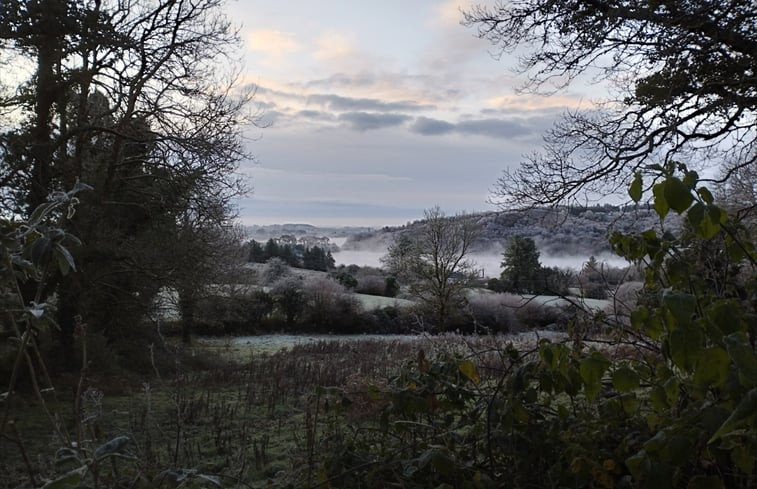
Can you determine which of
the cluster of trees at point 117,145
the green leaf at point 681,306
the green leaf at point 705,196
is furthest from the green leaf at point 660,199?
the cluster of trees at point 117,145

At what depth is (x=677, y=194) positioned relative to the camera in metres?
1.14

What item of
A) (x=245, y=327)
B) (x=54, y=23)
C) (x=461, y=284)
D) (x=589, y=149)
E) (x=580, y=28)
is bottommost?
(x=245, y=327)

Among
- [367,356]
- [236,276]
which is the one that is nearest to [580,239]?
[367,356]

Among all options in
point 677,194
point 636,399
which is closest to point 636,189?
point 677,194

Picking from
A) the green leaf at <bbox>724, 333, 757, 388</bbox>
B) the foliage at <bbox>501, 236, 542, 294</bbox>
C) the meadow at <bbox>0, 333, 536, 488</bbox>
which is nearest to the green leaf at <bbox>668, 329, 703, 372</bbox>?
the green leaf at <bbox>724, 333, 757, 388</bbox>

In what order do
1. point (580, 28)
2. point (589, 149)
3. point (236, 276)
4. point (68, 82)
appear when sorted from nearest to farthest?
1. point (580, 28)
2. point (589, 149)
3. point (68, 82)
4. point (236, 276)

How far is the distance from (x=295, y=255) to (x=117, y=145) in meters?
25.6

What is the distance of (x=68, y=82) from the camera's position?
9742mm

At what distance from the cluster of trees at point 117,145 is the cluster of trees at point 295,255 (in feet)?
75.5

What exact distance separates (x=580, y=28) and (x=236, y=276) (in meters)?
16.1

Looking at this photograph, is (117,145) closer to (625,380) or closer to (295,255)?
(625,380)

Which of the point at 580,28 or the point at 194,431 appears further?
the point at 580,28

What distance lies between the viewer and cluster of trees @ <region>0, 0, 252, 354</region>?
914cm

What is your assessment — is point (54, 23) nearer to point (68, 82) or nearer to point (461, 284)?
point (68, 82)
